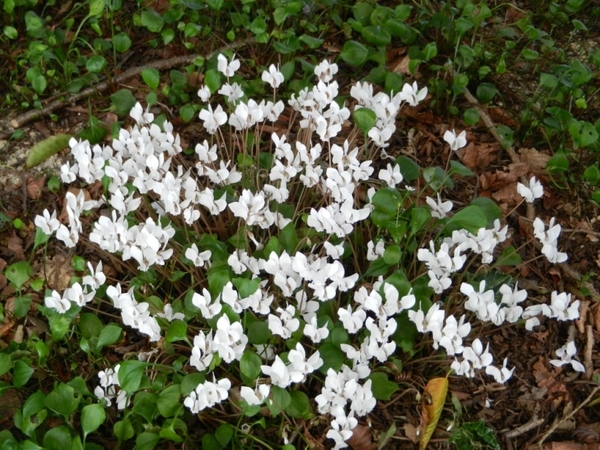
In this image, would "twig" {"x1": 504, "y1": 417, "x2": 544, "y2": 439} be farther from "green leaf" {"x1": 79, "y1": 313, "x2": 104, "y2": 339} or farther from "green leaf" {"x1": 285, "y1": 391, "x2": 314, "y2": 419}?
"green leaf" {"x1": 79, "y1": 313, "x2": 104, "y2": 339}

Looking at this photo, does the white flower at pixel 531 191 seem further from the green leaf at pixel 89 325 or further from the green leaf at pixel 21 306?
the green leaf at pixel 21 306

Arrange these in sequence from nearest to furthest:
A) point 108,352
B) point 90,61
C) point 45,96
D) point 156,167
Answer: point 156,167 < point 108,352 < point 90,61 < point 45,96

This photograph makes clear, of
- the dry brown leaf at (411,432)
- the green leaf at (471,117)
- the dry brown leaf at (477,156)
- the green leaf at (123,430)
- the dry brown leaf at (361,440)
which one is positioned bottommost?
the dry brown leaf at (411,432)

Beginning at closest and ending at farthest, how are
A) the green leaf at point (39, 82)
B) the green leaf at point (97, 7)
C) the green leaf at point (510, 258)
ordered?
1. the green leaf at point (510, 258)
2. the green leaf at point (39, 82)
3. the green leaf at point (97, 7)

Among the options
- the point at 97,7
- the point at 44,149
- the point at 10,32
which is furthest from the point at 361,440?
the point at 10,32

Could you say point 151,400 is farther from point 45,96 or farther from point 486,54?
point 486,54

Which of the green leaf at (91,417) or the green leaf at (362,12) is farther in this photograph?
the green leaf at (362,12)

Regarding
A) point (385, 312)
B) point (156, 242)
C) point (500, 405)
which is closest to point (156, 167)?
point (156, 242)

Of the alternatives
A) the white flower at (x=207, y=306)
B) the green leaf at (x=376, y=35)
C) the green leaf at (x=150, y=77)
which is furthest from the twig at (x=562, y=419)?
the green leaf at (x=150, y=77)
